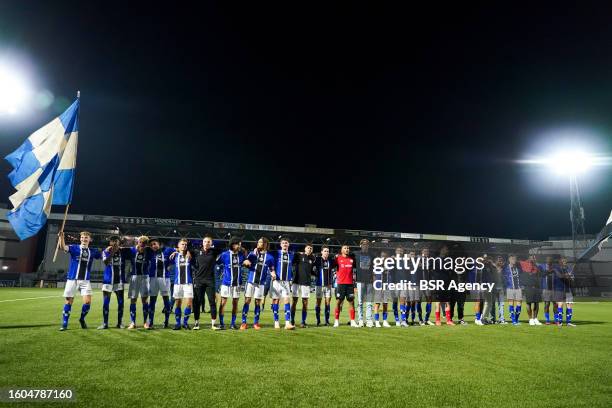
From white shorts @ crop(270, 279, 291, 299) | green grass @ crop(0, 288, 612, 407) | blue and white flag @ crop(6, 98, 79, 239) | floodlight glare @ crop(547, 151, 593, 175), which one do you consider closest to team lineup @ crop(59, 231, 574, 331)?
white shorts @ crop(270, 279, 291, 299)

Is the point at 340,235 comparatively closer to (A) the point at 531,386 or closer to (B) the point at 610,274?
(B) the point at 610,274

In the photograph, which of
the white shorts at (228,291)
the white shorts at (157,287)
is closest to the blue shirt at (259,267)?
the white shorts at (228,291)

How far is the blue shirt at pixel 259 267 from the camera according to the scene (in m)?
10.8

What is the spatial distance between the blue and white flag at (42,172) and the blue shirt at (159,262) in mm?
2975

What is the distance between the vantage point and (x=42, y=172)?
10781mm

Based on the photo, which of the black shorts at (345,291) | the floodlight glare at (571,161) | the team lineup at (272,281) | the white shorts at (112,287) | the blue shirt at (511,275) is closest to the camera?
the white shorts at (112,287)

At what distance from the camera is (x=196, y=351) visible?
672 cm

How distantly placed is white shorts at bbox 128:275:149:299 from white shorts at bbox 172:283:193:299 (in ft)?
3.06

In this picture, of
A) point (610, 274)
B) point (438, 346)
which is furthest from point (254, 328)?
point (610, 274)

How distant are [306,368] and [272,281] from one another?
5.50 m

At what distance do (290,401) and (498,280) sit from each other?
11.4 meters

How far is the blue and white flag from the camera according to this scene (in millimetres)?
10406

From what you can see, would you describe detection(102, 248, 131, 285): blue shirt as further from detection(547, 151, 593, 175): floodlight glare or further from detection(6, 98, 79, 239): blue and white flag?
detection(547, 151, 593, 175): floodlight glare

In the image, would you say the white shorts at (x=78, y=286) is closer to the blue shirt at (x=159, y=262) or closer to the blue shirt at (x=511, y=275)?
the blue shirt at (x=159, y=262)
